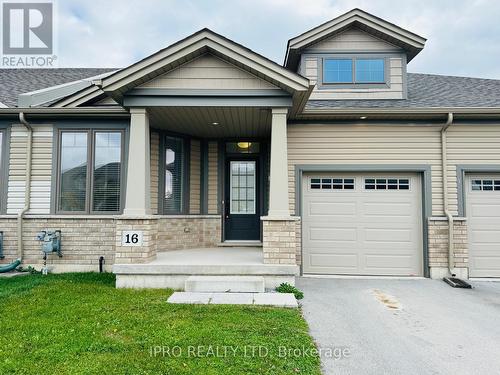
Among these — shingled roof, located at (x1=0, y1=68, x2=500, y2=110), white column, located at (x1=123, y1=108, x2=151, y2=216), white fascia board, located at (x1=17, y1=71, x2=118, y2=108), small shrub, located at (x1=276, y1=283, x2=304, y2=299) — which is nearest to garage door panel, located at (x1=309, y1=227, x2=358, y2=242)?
small shrub, located at (x1=276, y1=283, x2=304, y2=299)

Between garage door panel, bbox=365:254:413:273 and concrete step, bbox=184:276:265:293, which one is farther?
garage door panel, bbox=365:254:413:273

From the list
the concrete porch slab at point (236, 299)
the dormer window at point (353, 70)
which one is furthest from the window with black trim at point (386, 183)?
the concrete porch slab at point (236, 299)

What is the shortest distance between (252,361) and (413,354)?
5.28 feet

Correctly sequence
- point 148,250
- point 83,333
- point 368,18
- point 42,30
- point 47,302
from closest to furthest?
point 83,333 < point 47,302 < point 148,250 < point 368,18 < point 42,30

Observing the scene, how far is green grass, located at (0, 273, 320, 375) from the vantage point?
9.02 feet

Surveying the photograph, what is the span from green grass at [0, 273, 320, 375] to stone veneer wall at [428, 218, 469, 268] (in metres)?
3.76

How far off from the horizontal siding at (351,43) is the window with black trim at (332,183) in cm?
327

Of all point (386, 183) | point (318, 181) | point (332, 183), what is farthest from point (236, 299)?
point (386, 183)

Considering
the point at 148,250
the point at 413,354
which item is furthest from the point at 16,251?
the point at 413,354

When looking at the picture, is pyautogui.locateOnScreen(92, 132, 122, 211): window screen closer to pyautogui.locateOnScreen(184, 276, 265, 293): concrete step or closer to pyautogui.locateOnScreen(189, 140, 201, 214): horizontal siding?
pyautogui.locateOnScreen(189, 140, 201, 214): horizontal siding

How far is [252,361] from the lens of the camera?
2.84 m

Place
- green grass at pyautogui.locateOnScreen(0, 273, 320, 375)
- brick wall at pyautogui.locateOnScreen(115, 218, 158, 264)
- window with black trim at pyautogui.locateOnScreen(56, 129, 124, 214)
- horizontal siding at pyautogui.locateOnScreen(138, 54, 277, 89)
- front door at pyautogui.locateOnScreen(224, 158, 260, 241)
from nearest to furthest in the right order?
green grass at pyautogui.locateOnScreen(0, 273, 320, 375) → brick wall at pyautogui.locateOnScreen(115, 218, 158, 264) → horizontal siding at pyautogui.locateOnScreen(138, 54, 277, 89) → window with black trim at pyautogui.locateOnScreen(56, 129, 124, 214) → front door at pyautogui.locateOnScreen(224, 158, 260, 241)

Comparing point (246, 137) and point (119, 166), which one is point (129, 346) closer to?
point (119, 166)

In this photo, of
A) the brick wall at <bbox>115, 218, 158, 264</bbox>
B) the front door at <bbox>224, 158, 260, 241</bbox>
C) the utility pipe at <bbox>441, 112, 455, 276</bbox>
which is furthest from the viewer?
the front door at <bbox>224, 158, 260, 241</bbox>
